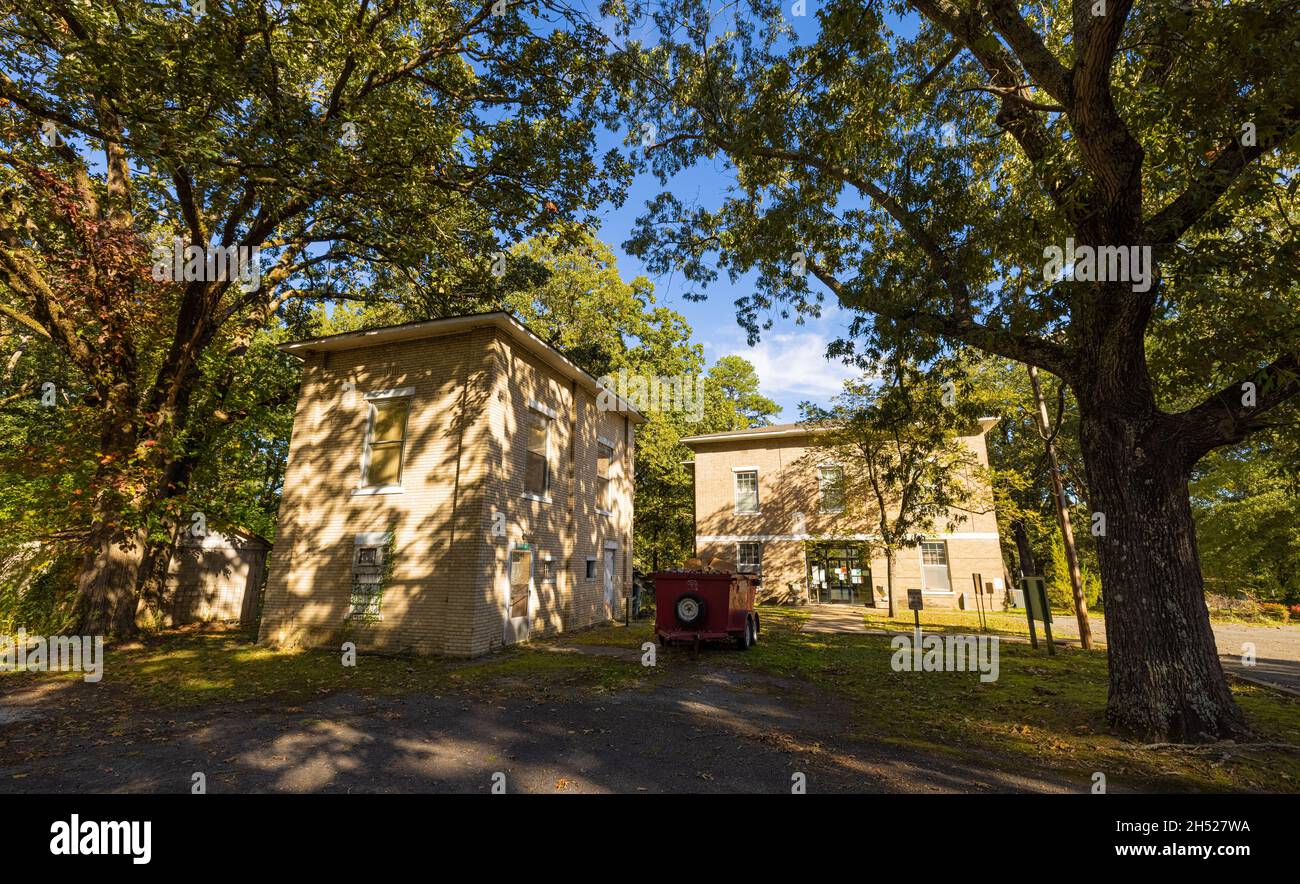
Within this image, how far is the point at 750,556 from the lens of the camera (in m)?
29.0

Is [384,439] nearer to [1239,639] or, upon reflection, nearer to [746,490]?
[746,490]

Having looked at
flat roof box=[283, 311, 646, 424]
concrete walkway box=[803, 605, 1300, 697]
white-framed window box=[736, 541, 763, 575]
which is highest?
flat roof box=[283, 311, 646, 424]

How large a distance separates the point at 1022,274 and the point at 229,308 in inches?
689

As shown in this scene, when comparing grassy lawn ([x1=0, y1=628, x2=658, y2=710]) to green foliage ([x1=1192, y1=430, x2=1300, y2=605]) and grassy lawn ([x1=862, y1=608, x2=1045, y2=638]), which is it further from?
green foliage ([x1=1192, y1=430, x2=1300, y2=605])

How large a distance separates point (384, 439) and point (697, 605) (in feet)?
27.7

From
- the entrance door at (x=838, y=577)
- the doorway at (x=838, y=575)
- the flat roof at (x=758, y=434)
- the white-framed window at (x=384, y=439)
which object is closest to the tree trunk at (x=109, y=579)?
the white-framed window at (x=384, y=439)

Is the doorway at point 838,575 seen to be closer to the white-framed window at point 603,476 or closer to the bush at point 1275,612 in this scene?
the white-framed window at point 603,476

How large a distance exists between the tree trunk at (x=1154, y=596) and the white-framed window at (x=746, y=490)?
22932mm

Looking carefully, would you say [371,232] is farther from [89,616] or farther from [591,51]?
[89,616]

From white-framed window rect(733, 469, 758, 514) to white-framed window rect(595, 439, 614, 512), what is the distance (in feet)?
40.5

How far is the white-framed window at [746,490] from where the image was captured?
29.7 metres

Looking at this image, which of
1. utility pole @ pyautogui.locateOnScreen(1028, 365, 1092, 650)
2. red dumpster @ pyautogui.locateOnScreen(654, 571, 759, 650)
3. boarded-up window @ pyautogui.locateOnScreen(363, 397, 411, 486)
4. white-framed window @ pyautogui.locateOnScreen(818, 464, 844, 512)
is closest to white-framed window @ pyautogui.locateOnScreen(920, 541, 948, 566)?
white-framed window @ pyautogui.locateOnScreen(818, 464, 844, 512)

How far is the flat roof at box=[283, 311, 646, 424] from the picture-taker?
41.3 feet

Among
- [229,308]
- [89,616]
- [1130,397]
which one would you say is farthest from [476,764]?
[229,308]
